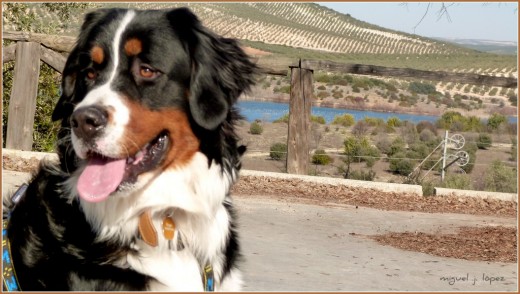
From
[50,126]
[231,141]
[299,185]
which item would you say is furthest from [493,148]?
[231,141]

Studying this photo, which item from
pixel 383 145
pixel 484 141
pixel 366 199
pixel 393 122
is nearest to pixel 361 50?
pixel 393 122

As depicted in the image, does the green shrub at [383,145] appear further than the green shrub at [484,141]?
No

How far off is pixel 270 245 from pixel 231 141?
356 centimetres

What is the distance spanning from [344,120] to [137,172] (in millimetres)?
20181

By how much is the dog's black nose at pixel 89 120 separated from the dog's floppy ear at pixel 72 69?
581mm

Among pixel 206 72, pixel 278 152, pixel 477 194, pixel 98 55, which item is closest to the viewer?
pixel 98 55

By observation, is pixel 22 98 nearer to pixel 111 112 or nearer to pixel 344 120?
pixel 111 112

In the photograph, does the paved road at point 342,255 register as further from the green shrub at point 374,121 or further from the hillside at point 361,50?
the green shrub at point 374,121

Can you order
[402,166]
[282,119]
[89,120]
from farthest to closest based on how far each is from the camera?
[282,119]
[402,166]
[89,120]

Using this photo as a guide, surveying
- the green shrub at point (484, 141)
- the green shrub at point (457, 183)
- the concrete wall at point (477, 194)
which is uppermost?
the concrete wall at point (477, 194)

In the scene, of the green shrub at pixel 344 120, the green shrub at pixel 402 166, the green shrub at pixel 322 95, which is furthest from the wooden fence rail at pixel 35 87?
the green shrub at pixel 322 95

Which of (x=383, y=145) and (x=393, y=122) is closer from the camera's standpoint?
(x=383, y=145)

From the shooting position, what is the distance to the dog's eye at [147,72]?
4000 mm

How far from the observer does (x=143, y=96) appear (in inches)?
155
